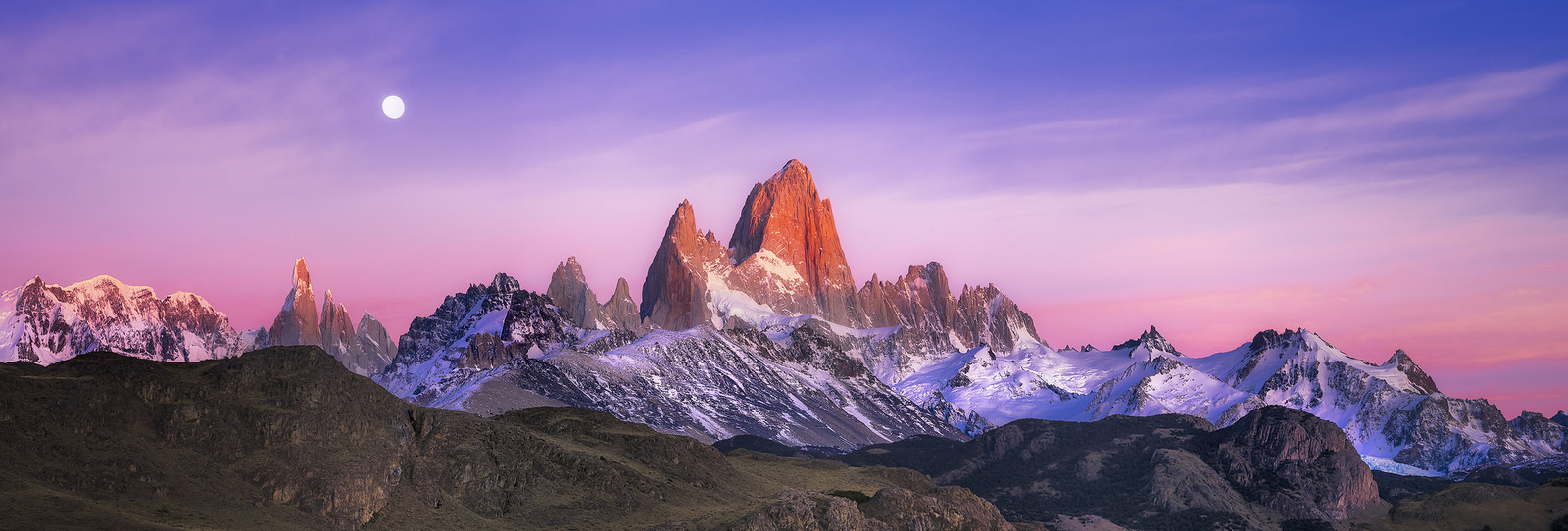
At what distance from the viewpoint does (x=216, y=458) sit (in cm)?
14900

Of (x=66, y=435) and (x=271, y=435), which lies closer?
(x=66, y=435)

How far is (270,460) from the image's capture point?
5935 inches

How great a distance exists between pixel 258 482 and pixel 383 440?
19.0 metres

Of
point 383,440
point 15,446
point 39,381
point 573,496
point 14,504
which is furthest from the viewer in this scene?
point 573,496

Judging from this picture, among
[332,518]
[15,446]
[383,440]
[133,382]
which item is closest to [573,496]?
[383,440]

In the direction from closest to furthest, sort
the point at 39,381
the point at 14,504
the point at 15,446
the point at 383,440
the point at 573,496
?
the point at 14,504, the point at 15,446, the point at 39,381, the point at 383,440, the point at 573,496

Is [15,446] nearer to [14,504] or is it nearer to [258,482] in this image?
[14,504]

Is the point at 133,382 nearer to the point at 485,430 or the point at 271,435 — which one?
the point at 271,435

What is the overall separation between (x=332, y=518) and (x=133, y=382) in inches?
1066

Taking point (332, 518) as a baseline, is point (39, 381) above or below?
above

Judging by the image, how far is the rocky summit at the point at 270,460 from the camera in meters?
135

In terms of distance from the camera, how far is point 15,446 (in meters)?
134

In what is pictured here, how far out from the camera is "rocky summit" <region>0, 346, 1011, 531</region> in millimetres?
135125

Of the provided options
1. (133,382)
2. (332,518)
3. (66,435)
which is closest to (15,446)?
(66,435)
